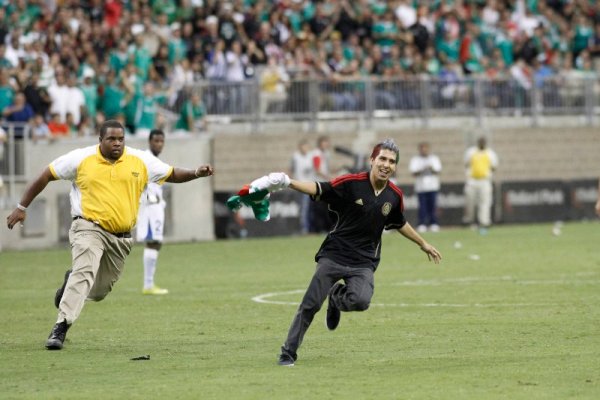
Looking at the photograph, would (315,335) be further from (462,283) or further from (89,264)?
(462,283)

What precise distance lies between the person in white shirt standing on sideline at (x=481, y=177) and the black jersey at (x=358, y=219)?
21.7 m

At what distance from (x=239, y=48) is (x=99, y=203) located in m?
18.9

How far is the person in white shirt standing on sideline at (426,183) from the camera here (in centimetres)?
3288

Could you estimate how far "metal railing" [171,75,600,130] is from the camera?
103 ft

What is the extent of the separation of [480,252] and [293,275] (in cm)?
577

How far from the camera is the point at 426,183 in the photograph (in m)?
32.9

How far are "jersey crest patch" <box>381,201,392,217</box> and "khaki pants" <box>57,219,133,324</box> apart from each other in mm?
3076

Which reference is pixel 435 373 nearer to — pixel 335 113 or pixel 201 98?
pixel 201 98

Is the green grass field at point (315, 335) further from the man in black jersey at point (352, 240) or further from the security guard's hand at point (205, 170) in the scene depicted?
the security guard's hand at point (205, 170)

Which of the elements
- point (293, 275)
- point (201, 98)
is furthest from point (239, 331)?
point (201, 98)

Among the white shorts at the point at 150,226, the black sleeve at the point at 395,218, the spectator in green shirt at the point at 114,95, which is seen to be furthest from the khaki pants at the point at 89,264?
the spectator in green shirt at the point at 114,95

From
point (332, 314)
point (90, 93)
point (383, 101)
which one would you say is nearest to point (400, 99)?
point (383, 101)

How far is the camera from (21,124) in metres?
27.5

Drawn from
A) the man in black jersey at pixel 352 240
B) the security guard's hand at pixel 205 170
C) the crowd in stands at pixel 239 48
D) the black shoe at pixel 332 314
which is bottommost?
the black shoe at pixel 332 314
